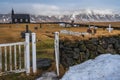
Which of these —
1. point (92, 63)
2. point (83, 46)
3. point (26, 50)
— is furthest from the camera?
point (83, 46)

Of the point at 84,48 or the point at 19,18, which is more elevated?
the point at 84,48

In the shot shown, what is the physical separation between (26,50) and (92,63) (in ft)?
15.8

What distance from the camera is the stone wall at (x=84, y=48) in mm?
24047

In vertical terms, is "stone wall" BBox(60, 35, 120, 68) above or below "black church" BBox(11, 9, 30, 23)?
above

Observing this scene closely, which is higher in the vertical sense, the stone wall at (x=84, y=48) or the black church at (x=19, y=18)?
the stone wall at (x=84, y=48)

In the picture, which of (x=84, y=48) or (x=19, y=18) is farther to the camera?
(x=19, y=18)

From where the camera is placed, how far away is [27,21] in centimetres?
14750

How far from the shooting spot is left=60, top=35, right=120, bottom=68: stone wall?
78.9 feet

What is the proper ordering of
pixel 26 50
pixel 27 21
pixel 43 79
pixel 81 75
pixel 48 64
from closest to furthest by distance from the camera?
pixel 81 75 < pixel 43 79 < pixel 26 50 < pixel 48 64 < pixel 27 21

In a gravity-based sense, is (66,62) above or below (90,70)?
below

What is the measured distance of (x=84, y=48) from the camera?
2748cm

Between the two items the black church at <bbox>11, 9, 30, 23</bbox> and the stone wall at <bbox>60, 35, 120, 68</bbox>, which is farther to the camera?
the black church at <bbox>11, 9, 30, 23</bbox>

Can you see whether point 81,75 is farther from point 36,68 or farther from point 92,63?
point 36,68

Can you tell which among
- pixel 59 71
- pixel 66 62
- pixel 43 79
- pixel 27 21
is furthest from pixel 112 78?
pixel 27 21
